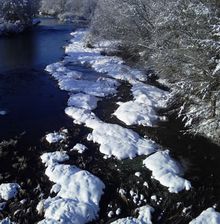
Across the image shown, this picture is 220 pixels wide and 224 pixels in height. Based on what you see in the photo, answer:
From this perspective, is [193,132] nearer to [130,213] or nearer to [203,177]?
→ [203,177]

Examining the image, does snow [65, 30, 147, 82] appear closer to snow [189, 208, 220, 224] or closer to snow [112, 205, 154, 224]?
snow [112, 205, 154, 224]

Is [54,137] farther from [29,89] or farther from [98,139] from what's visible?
[29,89]

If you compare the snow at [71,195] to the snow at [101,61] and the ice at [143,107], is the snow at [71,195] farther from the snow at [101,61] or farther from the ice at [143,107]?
the snow at [101,61]

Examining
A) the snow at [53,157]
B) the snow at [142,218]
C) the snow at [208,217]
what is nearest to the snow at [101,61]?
the snow at [53,157]

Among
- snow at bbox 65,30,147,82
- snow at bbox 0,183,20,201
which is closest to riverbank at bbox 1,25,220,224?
snow at bbox 0,183,20,201

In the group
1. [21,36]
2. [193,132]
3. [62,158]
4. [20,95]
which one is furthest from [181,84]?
[21,36]

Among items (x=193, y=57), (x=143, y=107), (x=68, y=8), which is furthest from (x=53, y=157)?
(x=68, y=8)
